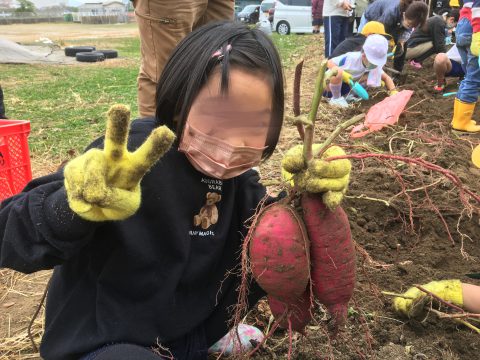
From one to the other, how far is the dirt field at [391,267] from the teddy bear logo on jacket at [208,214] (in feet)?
1.46

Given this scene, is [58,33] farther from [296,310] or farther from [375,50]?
[296,310]

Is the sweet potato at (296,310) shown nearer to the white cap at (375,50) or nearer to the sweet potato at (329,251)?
the sweet potato at (329,251)

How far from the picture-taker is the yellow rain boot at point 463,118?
4320 millimetres

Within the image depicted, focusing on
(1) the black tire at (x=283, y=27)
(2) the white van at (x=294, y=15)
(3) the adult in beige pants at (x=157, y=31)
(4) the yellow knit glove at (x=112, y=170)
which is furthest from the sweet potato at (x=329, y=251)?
(1) the black tire at (x=283, y=27)

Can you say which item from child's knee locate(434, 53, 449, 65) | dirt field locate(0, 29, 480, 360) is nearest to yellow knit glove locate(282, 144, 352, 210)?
dirt field locate(0, 29, 480, 360)

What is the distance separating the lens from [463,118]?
438 cm

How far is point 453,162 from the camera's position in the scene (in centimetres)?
316

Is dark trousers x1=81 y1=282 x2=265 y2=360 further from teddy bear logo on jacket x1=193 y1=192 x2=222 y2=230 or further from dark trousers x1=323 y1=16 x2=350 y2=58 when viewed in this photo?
dark trousers x1=323 y1=16 x2=350 y2=58

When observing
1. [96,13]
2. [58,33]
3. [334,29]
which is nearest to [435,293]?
[334,29]

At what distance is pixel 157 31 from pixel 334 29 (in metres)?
5.02

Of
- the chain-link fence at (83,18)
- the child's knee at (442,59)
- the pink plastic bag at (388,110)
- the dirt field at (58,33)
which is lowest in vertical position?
the pink plastic bag at (388,110)

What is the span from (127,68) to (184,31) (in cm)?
769

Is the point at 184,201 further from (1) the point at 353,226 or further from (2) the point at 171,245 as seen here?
(1) the point at 353,226

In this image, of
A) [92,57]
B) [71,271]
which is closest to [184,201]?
[71,271]
